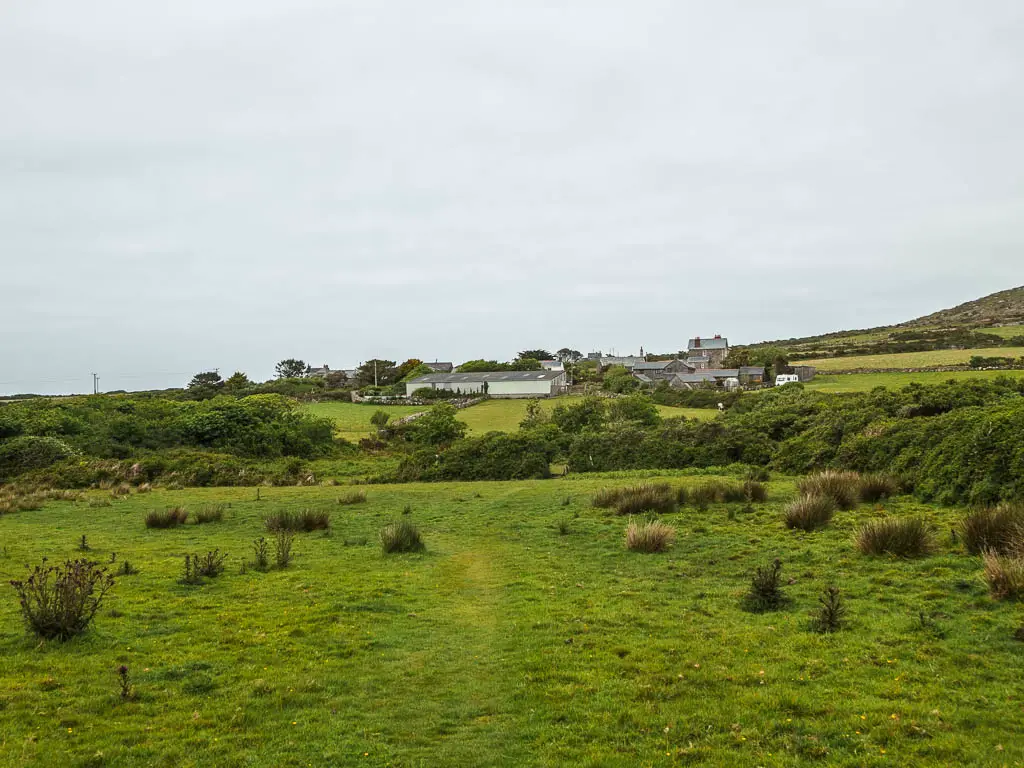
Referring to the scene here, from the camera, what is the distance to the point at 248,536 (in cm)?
1789

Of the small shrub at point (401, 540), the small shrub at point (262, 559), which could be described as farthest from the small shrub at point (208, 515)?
the small shrub at point (401, 540)

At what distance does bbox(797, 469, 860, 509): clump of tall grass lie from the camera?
16.7 meters

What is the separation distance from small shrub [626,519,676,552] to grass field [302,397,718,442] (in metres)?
36.6

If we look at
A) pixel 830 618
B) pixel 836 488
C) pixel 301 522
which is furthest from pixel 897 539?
pixel 301 522

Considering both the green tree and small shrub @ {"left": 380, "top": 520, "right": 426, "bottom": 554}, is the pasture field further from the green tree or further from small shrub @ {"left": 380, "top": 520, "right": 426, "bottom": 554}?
the green tree

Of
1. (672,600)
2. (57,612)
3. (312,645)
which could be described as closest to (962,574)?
(672,600)

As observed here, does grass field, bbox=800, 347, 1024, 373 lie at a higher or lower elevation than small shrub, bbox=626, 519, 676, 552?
→ higher

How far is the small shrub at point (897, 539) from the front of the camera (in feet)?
37.3

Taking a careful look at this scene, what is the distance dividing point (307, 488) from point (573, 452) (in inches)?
597

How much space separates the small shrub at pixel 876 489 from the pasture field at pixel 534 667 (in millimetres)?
5292

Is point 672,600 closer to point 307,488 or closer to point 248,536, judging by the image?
point 248,536

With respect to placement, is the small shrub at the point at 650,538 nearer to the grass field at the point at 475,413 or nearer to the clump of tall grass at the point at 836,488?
the clump of tall grass at the point at 836,488

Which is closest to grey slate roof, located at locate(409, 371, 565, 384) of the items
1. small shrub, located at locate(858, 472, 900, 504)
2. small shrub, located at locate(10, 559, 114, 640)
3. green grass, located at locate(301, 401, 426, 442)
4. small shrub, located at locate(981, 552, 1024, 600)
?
green grass, located at locate(301, 401, 426, 442)

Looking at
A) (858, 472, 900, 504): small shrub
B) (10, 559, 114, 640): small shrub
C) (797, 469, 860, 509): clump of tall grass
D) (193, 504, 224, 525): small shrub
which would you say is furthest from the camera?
(193, 504, 224, 525): small shrub
